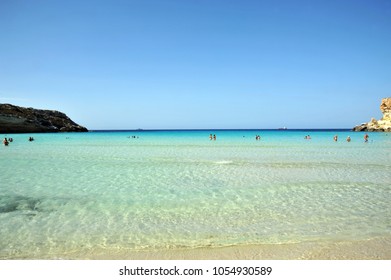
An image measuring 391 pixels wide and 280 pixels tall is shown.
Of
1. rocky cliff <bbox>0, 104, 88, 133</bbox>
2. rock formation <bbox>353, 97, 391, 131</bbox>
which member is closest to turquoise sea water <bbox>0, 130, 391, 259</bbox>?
rocky cliff <bbox>0, 104, 88, 133</bbox>

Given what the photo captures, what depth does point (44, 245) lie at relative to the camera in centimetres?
576

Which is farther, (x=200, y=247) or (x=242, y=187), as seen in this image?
(x=242, y=187)

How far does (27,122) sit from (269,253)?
344 ft

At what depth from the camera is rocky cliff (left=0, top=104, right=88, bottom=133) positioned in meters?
86.9

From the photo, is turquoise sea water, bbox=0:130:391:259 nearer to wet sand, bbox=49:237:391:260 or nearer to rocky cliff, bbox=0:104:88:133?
wet sand, bbox=49:237:391:260

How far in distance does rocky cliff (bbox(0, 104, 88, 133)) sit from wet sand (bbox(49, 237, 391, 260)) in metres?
97.4

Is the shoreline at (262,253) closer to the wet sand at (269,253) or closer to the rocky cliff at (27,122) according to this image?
the wet sand at (269,253)

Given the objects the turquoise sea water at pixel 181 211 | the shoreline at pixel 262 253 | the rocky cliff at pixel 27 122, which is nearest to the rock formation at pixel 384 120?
the turquoise sea water at pixel 181 211

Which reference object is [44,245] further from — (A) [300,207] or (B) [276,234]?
(A) [300,207]

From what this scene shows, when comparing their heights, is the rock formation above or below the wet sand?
above

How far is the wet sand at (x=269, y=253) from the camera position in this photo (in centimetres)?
520

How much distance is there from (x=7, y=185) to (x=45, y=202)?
3700 mm

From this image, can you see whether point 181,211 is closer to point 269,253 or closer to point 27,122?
point 269,253
